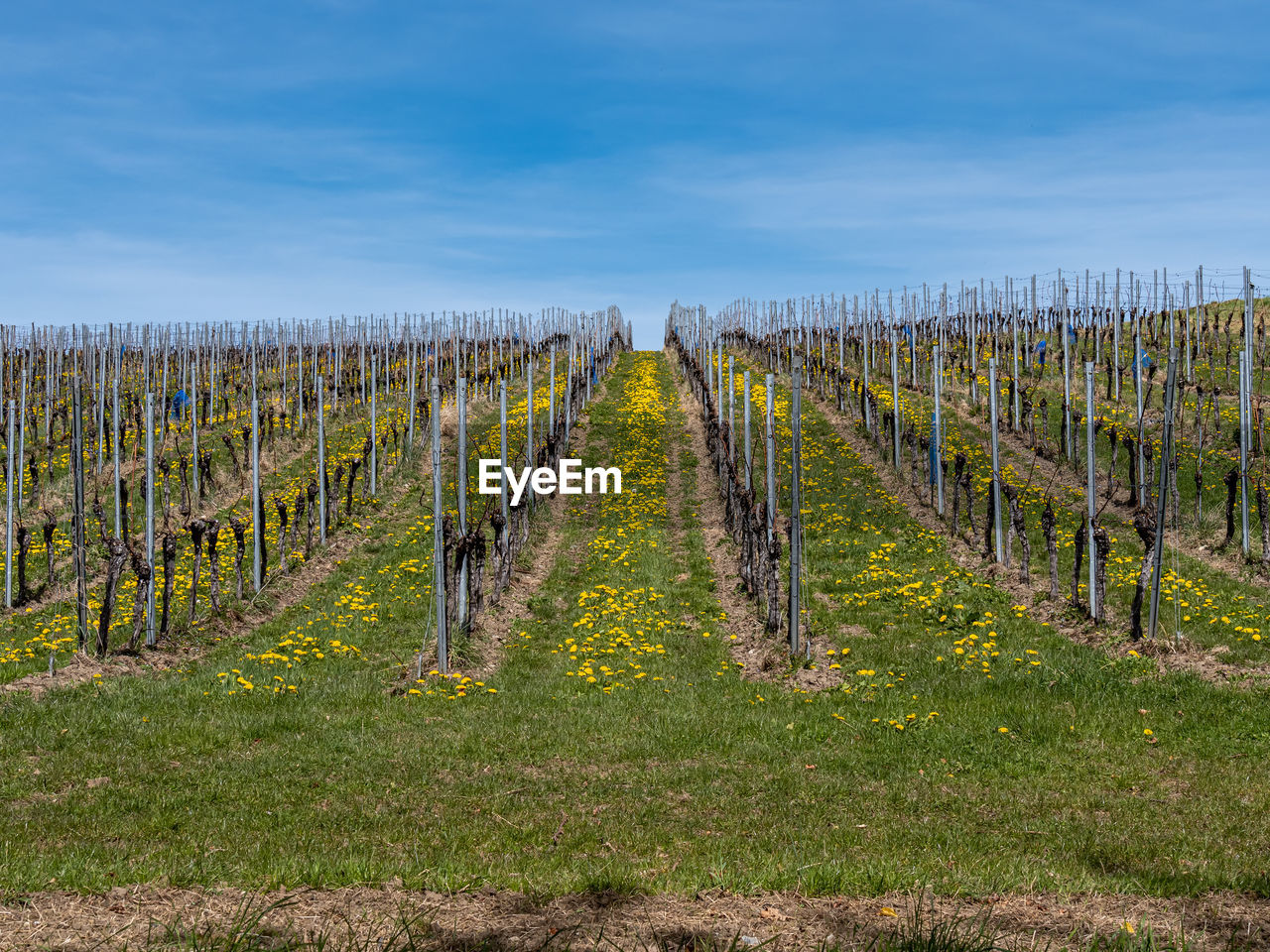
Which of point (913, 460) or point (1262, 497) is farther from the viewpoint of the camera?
point (913, 460)

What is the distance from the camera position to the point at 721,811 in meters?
8.52

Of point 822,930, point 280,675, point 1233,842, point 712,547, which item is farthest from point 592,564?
point 822,930

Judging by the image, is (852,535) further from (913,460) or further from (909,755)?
(909,755)

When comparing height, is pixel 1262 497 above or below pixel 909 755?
above

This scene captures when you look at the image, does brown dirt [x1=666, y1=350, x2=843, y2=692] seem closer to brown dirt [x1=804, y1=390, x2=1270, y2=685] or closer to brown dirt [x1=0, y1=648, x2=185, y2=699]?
brown dirt [x1=804, y1=390, x2=1270, y2=685]

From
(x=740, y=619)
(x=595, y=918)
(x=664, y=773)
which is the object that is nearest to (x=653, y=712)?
(x=664, y=773)

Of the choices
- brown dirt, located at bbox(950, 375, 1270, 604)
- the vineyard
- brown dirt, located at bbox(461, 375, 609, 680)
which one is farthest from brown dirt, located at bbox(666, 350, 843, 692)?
brown dirt, located at bbox(950, 375, 1270, 604)

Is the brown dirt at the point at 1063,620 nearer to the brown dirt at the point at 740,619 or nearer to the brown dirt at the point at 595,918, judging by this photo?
the brown dirt at the point at 740,619

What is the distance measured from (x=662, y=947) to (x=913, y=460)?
20457 millimetres

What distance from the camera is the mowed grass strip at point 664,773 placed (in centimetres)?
673

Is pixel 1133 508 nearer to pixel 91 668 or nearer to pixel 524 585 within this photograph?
pixel 524 585

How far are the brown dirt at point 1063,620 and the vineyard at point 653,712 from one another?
0.07 metres

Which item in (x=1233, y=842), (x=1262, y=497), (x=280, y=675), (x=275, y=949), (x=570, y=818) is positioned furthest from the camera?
(x=1262, y=497)

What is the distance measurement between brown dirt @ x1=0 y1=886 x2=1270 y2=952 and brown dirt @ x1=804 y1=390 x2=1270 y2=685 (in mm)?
6953
